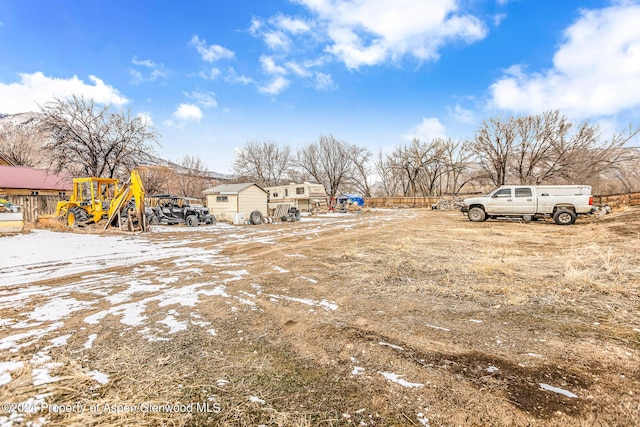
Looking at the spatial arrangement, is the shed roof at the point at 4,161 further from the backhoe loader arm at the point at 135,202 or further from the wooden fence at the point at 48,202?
the backhoe loader arm at the point at 135,202

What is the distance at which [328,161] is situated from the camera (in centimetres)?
4950

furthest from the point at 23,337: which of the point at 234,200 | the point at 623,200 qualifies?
the point at 623,200

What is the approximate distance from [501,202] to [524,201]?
1.04 meters

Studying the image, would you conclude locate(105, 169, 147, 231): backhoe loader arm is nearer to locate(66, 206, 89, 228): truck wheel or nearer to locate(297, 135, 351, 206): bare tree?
locate(66, 206, 89, 228): truck wheel

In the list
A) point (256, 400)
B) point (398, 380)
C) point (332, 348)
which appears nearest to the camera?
→ point (256, 400)

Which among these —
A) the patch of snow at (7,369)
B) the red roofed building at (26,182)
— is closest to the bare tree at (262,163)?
the red roofed building at (26,182)

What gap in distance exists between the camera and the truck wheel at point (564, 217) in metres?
13.7

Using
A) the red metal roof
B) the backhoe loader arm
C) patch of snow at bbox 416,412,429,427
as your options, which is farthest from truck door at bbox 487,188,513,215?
the red metal roof

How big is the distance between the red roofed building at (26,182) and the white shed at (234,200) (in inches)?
540

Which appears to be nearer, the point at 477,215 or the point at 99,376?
the point at 99,376

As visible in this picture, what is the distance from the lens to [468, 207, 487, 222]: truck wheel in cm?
1572

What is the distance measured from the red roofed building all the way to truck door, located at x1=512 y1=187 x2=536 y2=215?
33.3 metres

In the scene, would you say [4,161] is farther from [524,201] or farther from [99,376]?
[524,201]

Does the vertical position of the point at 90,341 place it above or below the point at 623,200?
below
